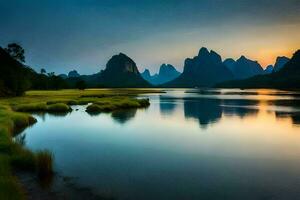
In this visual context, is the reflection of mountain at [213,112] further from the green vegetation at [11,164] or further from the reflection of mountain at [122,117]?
the green vegetation at [11,164]

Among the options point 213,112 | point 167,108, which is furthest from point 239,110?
point 167,108

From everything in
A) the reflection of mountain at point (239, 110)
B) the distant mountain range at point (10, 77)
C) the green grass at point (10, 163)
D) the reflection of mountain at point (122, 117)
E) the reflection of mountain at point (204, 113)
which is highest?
the distant mountain range at point (10, 77)

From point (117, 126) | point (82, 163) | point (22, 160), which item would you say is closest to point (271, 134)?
point (117, 126)

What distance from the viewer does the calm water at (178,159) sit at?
19000mm

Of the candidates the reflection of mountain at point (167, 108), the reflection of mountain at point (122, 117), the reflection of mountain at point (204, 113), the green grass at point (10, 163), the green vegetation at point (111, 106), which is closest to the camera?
the green grass at point (10, 163)

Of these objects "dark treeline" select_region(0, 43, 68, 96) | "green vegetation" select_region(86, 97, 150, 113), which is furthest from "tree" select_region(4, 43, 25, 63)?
"green vegetation" select_region(86, 97, 150, 113)

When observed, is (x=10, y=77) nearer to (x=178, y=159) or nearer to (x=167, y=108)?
(x=167, y=108)

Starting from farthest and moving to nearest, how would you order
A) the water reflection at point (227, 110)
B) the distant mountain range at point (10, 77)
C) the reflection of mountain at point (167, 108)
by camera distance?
the distant mountain range at point (10, 77), the reflection of mountain at point (167, 108), the water reflection at point (227, 110)

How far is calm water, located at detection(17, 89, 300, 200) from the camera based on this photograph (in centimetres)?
1900

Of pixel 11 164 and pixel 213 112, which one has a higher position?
pixel 11 164

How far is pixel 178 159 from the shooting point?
89.5 ft

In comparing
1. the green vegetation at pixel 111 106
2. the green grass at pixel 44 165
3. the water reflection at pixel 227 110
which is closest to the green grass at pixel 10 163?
the green grass at pixel 44 165

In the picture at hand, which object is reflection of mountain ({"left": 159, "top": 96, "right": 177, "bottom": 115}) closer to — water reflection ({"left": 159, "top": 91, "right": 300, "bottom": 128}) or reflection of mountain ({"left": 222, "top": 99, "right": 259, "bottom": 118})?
water reflection ({"left": 159, "top": 91, "right": 300, "bottom": 128})

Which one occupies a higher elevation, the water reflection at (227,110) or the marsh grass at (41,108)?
the marsh grass at (41,108)
